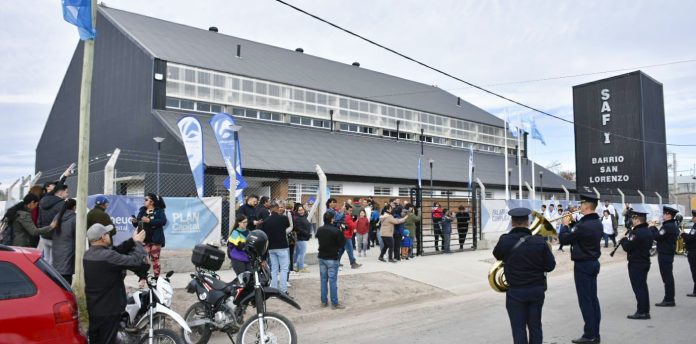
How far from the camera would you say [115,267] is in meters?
5.15

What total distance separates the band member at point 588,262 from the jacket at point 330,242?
3725 mm

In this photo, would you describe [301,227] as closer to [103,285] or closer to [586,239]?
[586,239]

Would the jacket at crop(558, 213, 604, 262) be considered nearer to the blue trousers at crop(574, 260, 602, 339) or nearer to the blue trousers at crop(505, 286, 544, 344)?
the blue trousers at crop(574, 260, 602, 339)

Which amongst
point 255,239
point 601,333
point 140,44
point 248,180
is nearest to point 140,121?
point 140,44

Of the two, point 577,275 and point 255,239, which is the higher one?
point 255,239

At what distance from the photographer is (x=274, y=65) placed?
3594 centimetres

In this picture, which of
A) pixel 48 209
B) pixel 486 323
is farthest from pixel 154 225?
pixel 486 323

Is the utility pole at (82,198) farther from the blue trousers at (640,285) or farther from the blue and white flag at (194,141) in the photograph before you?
the blue trousers at (640,285)

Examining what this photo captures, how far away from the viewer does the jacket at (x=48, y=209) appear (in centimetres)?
798

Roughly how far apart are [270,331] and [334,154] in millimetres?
24595

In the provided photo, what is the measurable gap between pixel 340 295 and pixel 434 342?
3.64 meters

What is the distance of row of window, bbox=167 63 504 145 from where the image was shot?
1119 inches

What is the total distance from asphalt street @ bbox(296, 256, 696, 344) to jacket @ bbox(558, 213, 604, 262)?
3.70 ft

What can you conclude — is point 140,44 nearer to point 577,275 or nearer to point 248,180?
point 248,180
